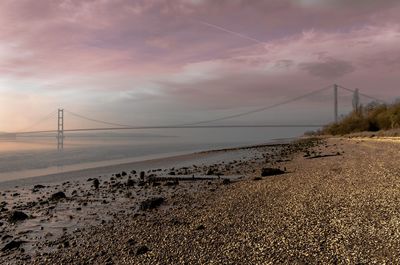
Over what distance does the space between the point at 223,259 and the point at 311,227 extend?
8.03 feet

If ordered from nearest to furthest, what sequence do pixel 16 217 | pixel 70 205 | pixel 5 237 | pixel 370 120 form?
pixel 5 237 → pixel 16 217 → pixel 70 205 → pixel 370 120

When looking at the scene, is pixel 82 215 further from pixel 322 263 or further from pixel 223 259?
pixel 322 263

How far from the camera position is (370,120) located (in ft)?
210

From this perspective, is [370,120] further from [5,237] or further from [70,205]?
[5,237]

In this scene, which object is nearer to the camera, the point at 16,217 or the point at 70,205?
the point at 16,217

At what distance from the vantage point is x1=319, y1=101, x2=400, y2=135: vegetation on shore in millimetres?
55844

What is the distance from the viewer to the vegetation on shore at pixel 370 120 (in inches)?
2199

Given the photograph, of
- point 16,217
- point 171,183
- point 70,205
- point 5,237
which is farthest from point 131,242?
point 171,183

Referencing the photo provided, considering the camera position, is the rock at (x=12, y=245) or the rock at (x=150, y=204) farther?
the rock at (x=150, y=204)

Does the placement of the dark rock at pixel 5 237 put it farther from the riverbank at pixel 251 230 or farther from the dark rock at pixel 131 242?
the dark rock at pixel 131 242

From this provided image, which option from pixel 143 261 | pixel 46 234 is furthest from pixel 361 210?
pixel 46 234

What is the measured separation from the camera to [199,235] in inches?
315

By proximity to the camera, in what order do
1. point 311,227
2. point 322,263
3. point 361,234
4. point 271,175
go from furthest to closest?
point 271,175 < point 311,227 < point 361,234 < point 322,263

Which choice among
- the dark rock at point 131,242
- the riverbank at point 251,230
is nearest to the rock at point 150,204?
the riverbank at point 251,230
